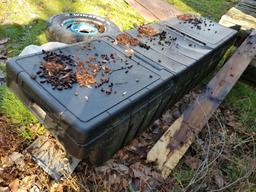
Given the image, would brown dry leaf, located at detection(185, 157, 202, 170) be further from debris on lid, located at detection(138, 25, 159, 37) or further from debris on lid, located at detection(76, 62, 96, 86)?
debris on lid, located at detection(138, 25, 159, 37)

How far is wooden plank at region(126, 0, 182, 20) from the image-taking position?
242 inches

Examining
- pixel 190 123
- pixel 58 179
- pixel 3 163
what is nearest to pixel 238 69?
pixel 190 123

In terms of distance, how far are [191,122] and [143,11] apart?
12.2 ft

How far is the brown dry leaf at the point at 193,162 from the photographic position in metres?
3.08

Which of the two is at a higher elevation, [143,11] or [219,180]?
[143,11]

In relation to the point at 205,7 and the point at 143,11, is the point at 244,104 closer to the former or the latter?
the point at 143,11

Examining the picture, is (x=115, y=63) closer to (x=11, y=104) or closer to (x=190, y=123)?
(x=190, y=123)

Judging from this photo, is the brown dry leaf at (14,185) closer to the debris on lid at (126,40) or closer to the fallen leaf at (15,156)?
the fallen leaf at (15,156)

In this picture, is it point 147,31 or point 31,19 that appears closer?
point 147,31

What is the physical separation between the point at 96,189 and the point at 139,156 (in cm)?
64

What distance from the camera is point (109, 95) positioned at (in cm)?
240

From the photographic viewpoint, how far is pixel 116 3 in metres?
6.25

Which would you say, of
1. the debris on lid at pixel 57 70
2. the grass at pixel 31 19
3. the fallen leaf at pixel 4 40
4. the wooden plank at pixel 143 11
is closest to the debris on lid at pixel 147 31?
the debris on lid at pixel 57 70

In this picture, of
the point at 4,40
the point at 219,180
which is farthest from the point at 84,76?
the point at 4,40
